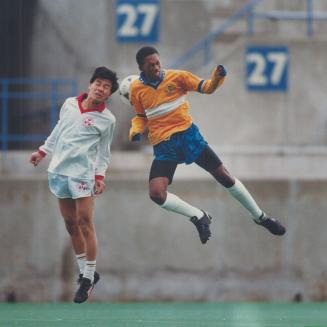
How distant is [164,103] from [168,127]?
23cm

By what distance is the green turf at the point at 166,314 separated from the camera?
578 inches

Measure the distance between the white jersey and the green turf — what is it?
4.60 ft

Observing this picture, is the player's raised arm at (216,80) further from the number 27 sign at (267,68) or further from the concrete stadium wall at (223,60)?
the concrete stadium wall at (223,60)

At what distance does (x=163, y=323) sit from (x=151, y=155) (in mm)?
4963

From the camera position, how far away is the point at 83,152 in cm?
1448

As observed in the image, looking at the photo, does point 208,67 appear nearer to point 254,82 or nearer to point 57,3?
point 254,82

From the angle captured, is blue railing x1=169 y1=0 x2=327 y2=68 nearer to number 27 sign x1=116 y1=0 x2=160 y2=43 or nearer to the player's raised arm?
number 27 sign x1=116 y1=0 x2=160 y2=43

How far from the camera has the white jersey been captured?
1449 centimetres

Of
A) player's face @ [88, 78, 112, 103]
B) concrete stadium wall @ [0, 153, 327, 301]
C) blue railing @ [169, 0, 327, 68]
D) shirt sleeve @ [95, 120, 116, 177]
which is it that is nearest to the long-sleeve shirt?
shirt sleeve @ [95, 120, 116, 177]

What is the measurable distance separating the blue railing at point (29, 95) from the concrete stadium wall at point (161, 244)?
0.71 m

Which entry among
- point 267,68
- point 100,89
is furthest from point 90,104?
point 267,68

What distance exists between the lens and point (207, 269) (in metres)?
19.3

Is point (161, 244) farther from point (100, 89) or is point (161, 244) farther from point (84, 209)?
point (100, 89)

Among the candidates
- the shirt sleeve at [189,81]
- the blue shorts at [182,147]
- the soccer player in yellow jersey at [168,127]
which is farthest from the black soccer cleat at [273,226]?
the shirt sleeve at [189,81]
